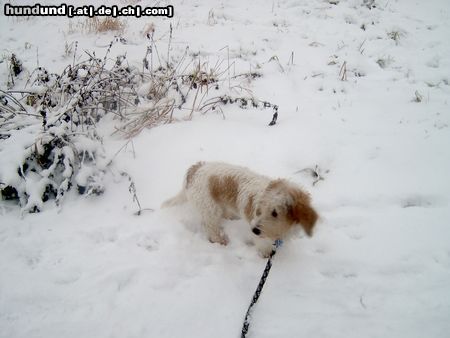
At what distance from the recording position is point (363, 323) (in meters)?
2.22

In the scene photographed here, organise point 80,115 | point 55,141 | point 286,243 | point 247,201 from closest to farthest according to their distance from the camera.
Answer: point 247,201, point 286,243, point 55,141, point 80,115

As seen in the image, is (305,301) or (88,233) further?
(88,233)

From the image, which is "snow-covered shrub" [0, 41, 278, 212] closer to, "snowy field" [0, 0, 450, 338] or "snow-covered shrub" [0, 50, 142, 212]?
"snow-covered shrub" [0, 50, 142, 212]

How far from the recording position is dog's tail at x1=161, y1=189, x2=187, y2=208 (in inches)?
119

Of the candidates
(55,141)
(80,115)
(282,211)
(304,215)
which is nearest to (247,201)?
(282,211)

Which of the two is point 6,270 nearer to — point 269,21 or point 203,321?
point 203,321

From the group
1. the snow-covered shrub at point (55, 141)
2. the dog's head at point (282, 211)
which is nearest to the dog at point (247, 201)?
the dog's head at point (282, 211)

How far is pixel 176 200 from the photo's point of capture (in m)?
3.05

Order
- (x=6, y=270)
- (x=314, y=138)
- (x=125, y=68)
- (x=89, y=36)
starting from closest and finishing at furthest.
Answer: (x=6, y=270) → (x=314, y=138) → (x=125, y=68) → (x=89, y=36)

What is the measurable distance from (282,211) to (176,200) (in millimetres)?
1189

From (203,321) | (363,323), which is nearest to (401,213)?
(363,323)

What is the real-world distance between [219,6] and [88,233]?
6861 mm

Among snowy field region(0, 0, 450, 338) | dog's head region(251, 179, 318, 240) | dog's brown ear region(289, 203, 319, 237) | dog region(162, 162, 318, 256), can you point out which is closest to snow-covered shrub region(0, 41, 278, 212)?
snowy field region(0, 0, 450, 338)

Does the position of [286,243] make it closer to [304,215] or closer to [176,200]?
[304,215]
